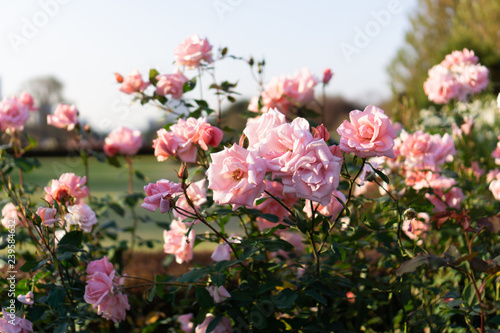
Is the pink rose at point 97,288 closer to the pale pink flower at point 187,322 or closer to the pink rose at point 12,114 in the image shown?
the pale pink flower at point 187,322

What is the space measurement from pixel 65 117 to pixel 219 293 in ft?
3.87

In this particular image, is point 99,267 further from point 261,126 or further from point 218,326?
point 261,126

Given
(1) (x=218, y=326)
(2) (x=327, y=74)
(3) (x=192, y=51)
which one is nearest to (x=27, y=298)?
(1) (x=218, y=326)

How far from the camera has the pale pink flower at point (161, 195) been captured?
1221 mm

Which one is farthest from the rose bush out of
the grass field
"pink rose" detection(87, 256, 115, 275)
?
the grass field

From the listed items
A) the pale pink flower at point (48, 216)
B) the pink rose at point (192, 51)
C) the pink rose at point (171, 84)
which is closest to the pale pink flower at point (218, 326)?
the pale pink flower at point (48, 216)

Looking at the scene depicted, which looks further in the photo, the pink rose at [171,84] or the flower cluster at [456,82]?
the flower cluster at [456,82]

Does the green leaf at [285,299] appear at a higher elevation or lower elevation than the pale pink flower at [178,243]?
higher

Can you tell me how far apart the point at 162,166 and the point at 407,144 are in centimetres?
1806

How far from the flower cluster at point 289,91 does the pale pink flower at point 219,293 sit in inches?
29.2

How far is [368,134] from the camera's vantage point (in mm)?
1158

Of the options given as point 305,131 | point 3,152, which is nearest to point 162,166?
point 3,152

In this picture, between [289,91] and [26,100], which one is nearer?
[289,91]

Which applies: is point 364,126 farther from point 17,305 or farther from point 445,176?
point 17,305
